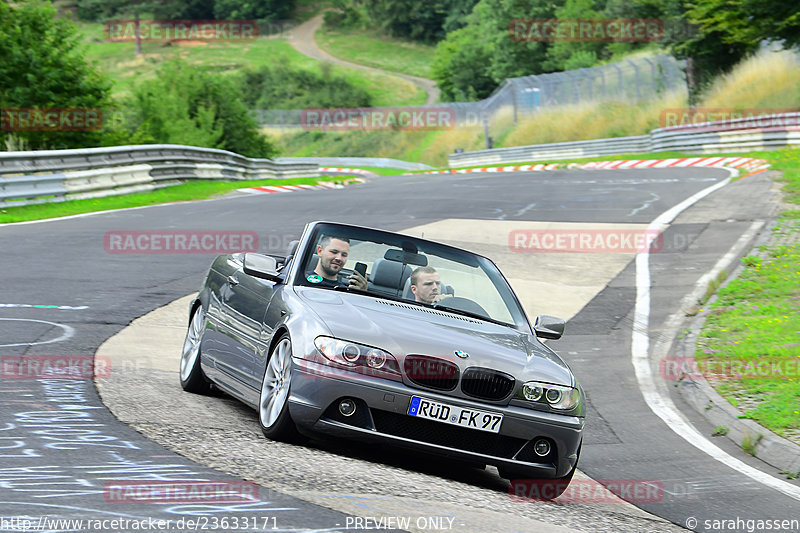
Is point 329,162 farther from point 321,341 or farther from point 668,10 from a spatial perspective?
point 321,341

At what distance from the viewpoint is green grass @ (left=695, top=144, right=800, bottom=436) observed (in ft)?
29.6

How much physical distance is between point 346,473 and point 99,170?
2008 cm

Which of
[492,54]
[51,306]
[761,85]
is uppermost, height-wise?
[492,54]

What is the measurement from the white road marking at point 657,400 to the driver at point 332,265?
2.90m

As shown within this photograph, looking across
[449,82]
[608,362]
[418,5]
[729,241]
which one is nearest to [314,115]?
[449,82]

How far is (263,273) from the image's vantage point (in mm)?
7418

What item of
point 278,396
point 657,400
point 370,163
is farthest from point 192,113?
point 278,396

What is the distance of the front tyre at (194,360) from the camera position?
27.0 feet

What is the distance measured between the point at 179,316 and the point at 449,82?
332ft

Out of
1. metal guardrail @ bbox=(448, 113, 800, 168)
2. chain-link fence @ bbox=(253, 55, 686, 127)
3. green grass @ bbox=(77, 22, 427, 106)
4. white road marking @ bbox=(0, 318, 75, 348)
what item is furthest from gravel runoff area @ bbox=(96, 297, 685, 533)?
green grass @ bbox=(77, 22, 427, 106)

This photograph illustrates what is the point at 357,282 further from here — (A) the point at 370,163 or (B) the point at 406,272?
(A) the point at 370,163

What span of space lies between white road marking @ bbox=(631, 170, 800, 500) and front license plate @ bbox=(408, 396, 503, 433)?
2.09 m

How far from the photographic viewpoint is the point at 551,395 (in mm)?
6551

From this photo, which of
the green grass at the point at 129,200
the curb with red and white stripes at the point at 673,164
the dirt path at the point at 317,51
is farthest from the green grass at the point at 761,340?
the dirt path at the point at 317,51
